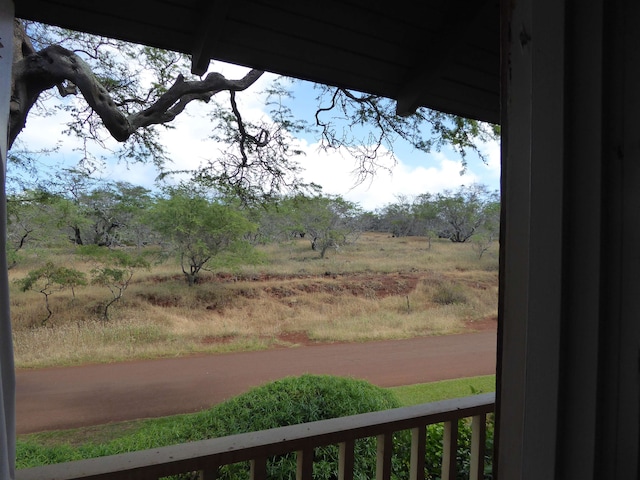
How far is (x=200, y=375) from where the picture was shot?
18.8ft

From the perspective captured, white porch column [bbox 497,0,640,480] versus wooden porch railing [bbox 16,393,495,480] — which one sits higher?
white porch column [bbox 497,0,640,480]

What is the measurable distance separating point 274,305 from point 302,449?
8.04m

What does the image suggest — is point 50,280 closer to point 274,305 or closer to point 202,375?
point 202,375

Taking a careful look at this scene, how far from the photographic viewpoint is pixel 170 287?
8430 millimetres

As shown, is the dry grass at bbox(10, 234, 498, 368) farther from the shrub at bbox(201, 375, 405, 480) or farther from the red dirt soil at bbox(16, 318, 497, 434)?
the shrub at bbox(201, 375, 405, 480)

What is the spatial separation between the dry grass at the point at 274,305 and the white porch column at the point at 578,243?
7.05 m

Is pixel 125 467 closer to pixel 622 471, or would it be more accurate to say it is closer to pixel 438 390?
pixel 622 471

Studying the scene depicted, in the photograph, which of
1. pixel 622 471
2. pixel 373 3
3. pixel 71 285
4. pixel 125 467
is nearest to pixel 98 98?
pixel 373 3

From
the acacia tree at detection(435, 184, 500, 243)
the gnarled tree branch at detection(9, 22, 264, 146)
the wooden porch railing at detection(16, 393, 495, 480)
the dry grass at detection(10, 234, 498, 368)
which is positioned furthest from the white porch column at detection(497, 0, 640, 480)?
the acacia tree at detection(435, 184, 500, 243)

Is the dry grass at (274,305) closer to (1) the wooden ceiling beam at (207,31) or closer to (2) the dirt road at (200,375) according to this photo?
(2) the dirt road at (200,375)

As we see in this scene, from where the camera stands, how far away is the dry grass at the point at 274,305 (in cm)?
661

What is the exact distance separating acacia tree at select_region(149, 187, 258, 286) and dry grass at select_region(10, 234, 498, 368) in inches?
18.4

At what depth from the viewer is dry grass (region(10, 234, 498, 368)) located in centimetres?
661

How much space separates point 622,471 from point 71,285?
8457 mm
